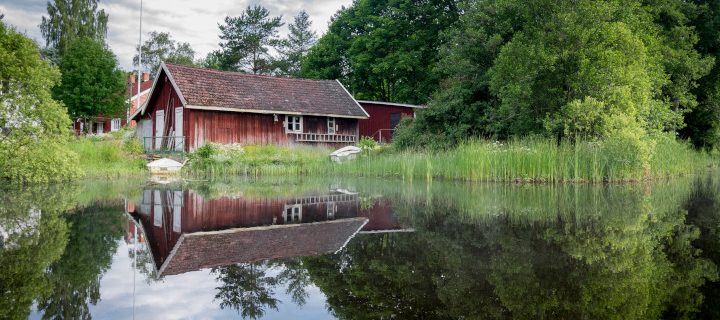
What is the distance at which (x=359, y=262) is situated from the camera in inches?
173

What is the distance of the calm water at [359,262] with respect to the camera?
3.17m

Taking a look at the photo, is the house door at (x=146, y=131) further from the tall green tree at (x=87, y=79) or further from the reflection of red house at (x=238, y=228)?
the reflection of red house at (x=238, y=228)

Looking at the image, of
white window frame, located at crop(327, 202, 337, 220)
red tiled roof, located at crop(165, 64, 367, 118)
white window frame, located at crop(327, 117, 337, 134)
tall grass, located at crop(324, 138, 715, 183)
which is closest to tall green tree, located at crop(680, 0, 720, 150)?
tall grass, located at crop(324, 138, 715, 183)

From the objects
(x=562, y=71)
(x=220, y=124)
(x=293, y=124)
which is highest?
(x=562, y=71)

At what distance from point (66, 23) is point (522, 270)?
156ft

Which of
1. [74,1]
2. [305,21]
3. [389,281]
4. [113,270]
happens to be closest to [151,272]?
[113,270]

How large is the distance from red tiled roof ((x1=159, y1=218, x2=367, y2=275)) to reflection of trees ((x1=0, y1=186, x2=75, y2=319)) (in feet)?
3.03

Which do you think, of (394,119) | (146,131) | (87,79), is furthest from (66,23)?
(394,119)

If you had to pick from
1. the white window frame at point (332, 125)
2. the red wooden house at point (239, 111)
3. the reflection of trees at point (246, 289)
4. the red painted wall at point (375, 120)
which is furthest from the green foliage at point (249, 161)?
the reflection of trees at point (246, 289)

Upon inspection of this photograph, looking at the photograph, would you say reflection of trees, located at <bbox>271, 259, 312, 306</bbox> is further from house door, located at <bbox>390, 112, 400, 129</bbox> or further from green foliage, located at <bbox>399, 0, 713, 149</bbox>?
house door, located at <bbox>390, 112, 400, 129</bbox>

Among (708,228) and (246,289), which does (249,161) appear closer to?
(708,228)

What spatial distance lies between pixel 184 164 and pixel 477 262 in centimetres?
1871

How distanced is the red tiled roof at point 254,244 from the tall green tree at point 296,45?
4669cm

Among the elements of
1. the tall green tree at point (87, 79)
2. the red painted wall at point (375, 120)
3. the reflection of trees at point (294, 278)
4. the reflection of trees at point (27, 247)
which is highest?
the tall green tree at point (87, 79)
